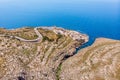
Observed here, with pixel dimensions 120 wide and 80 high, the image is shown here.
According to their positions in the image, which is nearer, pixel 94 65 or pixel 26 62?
pixel 94 65

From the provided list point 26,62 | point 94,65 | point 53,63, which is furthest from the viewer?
point 53,63

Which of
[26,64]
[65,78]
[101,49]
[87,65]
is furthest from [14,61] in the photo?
[101,49]

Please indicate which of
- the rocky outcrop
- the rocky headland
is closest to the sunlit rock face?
the rocky headland

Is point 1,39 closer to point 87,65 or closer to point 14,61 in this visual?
point 14,61

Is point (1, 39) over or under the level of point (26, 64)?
over

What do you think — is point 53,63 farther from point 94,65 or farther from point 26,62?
point 94,65

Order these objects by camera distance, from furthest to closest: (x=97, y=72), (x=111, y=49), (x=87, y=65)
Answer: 1. (x=111, y=49)
2. (x=87, y=65)
3. (x=97, y=72)

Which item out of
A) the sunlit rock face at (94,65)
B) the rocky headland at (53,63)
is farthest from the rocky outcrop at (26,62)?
the sunlit rock face at (94,65)

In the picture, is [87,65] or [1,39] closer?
[87,65]

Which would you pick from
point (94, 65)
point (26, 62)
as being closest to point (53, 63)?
point (26, 62)

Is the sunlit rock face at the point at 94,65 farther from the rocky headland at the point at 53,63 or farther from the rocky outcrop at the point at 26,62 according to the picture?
the rocky outcrop at the point at 26,62
